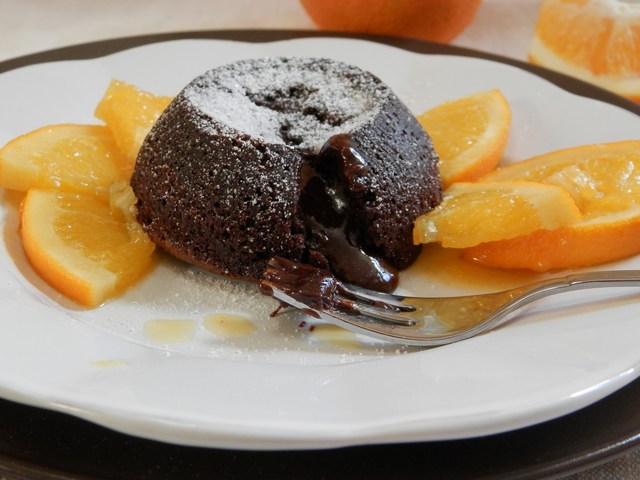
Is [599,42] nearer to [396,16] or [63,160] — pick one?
[396,16]

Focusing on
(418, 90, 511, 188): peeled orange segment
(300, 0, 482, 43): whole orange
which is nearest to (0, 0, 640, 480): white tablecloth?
(300, 0, 482, 43): whole orange

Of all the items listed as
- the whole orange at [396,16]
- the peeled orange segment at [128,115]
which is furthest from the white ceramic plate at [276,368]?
the whole orange at [396,16]

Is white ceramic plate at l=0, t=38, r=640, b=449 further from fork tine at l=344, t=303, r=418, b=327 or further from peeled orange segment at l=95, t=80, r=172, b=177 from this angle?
peeled orange segment at l=95, t=80, r=172, b=177

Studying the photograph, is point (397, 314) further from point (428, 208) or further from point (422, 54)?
point (422, 54)

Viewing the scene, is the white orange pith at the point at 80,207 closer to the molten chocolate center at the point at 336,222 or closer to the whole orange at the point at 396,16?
the molten chocolate center at the point at 336,222

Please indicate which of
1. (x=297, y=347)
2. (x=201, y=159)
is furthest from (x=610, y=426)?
(x=201, y=159)
